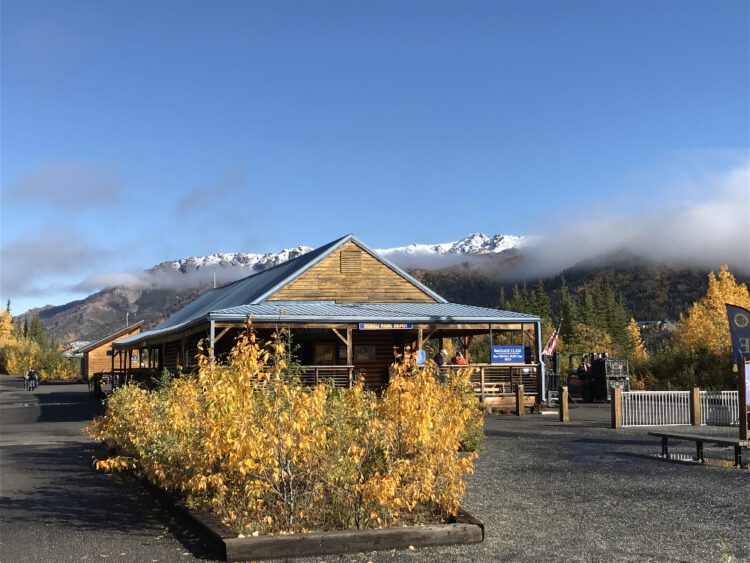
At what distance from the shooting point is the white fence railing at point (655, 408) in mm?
19672

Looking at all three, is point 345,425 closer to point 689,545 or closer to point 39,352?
point 689,545

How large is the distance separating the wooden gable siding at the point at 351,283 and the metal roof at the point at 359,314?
0.63m

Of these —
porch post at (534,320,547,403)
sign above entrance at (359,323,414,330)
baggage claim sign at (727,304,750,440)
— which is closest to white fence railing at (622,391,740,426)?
baggage claim sign at (727,304,750,440)

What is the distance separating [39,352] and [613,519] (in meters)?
89.4

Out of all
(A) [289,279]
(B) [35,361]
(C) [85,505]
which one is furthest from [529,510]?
(B) [35,361]

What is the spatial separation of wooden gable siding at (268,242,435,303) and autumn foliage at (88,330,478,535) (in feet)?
64.3

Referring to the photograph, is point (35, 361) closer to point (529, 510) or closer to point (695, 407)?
point (695, 407)

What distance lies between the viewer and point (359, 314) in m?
25.0

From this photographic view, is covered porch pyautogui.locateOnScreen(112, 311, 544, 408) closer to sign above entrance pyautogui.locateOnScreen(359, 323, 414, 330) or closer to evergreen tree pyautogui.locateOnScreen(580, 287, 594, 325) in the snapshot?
sign above entrance pyautogui.locateOnScreen(359, 323, 414, 330)

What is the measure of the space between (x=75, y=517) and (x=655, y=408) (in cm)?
1546

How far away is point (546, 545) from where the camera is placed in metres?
7.31

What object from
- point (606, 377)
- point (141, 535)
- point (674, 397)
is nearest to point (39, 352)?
point (606, 377)

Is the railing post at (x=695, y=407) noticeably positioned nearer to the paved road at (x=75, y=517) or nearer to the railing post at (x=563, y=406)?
the railing post at (x=563, y=406)

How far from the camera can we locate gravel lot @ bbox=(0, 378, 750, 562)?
280 inches
